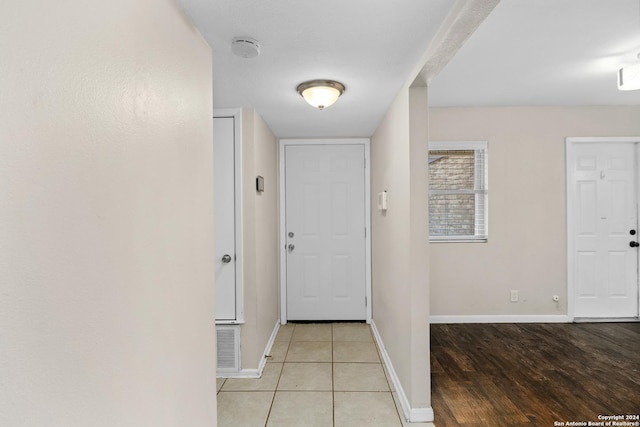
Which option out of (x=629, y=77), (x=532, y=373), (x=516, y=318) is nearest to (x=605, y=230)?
(x=516, y=318)

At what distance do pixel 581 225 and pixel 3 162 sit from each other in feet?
14.9

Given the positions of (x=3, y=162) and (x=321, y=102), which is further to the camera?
(x=321, y=102)

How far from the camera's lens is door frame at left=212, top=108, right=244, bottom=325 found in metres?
2.52

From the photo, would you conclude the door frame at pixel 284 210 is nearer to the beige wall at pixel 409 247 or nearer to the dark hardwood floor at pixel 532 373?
the dark hardwood floor at pixel 532 373

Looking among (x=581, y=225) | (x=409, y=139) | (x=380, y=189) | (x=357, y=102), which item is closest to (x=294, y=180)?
(x=380, y=189)

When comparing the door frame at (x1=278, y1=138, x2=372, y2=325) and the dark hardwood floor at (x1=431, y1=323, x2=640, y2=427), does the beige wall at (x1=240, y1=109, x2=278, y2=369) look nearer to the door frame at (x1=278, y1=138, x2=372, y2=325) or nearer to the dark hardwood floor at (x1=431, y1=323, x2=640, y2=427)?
the door frame at (x1=278, y1=138, x2=372, y2=325)

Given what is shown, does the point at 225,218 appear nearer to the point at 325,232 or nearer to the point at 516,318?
the point at 325,232

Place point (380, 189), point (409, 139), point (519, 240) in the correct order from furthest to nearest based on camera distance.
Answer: point (519, 240) → point (380, 189) → point (409, 139)

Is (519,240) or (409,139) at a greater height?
(409,139)

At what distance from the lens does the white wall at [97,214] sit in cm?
61

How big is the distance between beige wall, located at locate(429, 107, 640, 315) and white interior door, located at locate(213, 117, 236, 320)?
2.22 m

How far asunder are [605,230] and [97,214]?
4583 millimetres

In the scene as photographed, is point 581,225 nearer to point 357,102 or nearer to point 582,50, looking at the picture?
point 582,50

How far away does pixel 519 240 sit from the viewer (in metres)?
3.50
